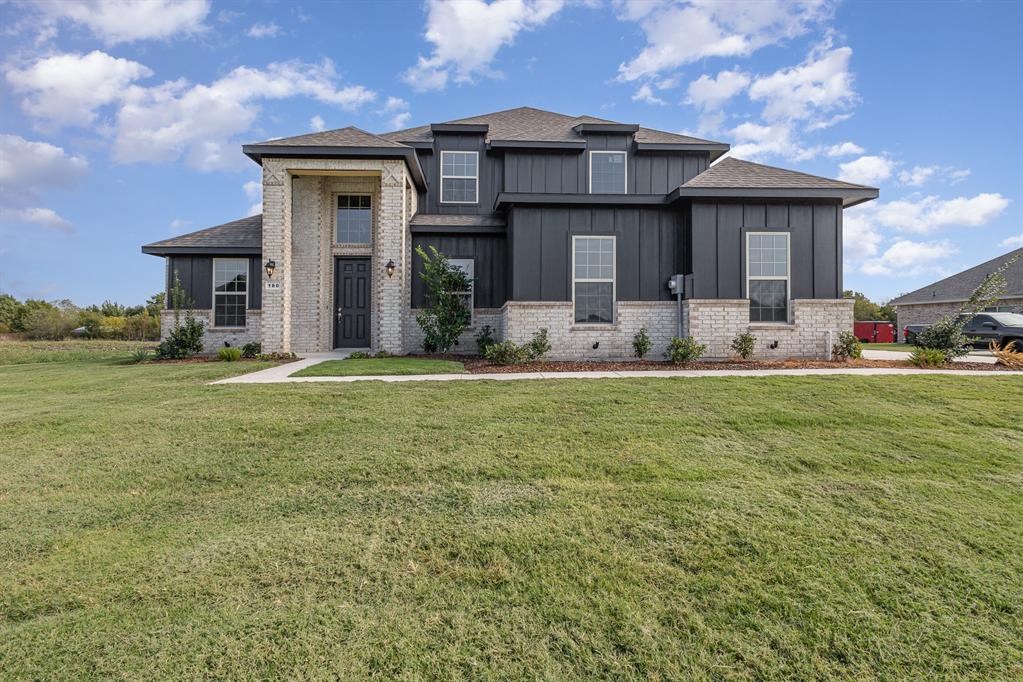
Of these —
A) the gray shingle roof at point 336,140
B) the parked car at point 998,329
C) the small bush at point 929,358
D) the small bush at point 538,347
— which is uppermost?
the gray shingle roof at point 336,140

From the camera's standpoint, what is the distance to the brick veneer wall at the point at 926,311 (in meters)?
23.0

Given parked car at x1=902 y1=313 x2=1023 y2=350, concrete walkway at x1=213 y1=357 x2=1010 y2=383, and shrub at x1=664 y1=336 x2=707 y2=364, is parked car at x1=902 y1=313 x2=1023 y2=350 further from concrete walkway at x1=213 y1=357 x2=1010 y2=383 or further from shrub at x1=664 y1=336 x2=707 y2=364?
shrub at x1=664 y1=336 x2=707 y2=364

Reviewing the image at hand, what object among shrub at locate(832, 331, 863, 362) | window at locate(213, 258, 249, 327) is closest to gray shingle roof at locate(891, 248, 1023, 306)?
shrub at locate(832, 331, 863, 362)

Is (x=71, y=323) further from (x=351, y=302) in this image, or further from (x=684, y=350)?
(x=684, y=350)

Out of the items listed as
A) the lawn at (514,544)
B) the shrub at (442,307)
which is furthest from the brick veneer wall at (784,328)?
the shrub at (442,307)

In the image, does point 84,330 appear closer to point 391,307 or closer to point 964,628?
point 391,307

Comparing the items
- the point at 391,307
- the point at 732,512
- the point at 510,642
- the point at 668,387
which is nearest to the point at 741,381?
the point at 668,387

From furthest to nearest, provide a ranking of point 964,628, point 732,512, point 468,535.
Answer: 1. point 732,512
2. point 468,535
3. point 964,628

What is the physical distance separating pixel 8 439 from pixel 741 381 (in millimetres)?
8742

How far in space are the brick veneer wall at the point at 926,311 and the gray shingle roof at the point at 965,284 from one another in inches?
12.8

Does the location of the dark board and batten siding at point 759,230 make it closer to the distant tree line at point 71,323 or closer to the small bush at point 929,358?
the small bush at point 929,358

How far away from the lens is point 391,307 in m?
11.8

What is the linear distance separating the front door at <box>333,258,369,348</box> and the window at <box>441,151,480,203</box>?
132 inches

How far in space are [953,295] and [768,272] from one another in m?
22.9
